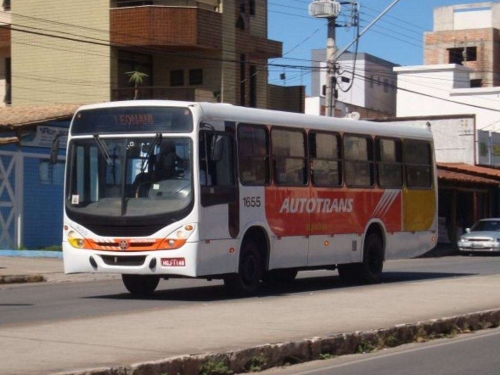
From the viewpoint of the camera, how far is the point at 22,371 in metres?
9.66

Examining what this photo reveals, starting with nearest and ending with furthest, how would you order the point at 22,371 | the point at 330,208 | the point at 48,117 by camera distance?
1. the point at 22,371
2. the point at 330,208
3. the point at 48,117

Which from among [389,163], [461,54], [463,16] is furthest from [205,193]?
[463,16]

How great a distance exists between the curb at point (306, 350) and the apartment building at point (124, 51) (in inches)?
968

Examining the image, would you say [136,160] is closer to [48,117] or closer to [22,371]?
[22,371]

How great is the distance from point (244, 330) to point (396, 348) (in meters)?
1.83

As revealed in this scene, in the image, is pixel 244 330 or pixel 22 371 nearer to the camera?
pixel 22 371

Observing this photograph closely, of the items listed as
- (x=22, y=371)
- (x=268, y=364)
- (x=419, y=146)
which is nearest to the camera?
(x=22, y=371)

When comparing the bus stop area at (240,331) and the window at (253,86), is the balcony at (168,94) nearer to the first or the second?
the window at (253,86)

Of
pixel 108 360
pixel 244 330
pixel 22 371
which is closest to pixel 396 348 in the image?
pixel 244 330

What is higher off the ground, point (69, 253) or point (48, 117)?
point (48, 117)

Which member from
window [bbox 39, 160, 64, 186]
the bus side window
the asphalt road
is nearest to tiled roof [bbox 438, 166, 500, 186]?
the asphalt road

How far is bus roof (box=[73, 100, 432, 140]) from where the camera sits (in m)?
17.9

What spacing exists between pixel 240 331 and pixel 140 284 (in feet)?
21.8

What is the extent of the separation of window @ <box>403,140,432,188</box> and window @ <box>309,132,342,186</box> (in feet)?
9.62
